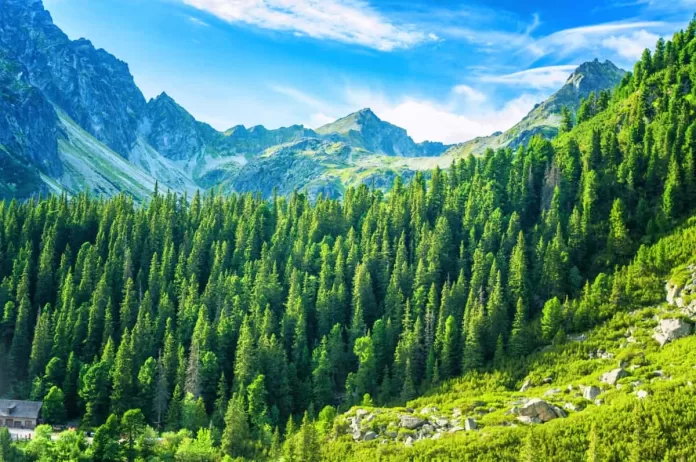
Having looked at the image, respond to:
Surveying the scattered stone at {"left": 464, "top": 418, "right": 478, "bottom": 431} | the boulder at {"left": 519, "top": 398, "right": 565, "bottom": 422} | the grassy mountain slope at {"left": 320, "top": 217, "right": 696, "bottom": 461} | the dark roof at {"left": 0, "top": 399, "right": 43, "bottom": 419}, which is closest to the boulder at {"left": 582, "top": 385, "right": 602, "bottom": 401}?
the grassy mountain slope at {"left": 320, "top": 217, "right": 696, "bottom": 461}

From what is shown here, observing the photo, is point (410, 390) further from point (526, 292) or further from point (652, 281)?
point (652, 281)

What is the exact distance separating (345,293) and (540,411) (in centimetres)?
5900

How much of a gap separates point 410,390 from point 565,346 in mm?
27033

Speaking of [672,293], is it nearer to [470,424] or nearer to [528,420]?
[528,420]

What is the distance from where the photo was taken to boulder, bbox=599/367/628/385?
3524 inches

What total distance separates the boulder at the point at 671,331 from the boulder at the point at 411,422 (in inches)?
1552

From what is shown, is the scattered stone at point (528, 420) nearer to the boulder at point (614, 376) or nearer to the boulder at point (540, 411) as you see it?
the boulder at point (540, 411)

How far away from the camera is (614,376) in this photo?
89.8 metres

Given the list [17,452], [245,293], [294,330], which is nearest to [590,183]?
[294,330]

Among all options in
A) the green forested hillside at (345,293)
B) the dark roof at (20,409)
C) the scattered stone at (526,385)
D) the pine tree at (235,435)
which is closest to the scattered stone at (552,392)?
the green forested hillside at (345,293)

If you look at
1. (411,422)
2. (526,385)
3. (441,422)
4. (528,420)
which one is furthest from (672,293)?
(411,422)

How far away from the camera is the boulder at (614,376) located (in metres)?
89.5

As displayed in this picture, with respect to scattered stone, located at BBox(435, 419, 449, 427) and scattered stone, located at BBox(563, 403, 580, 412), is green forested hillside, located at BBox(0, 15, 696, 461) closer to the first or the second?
scattered stone, located at BBox(563, 403, 580, 412)

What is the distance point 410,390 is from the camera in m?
106
